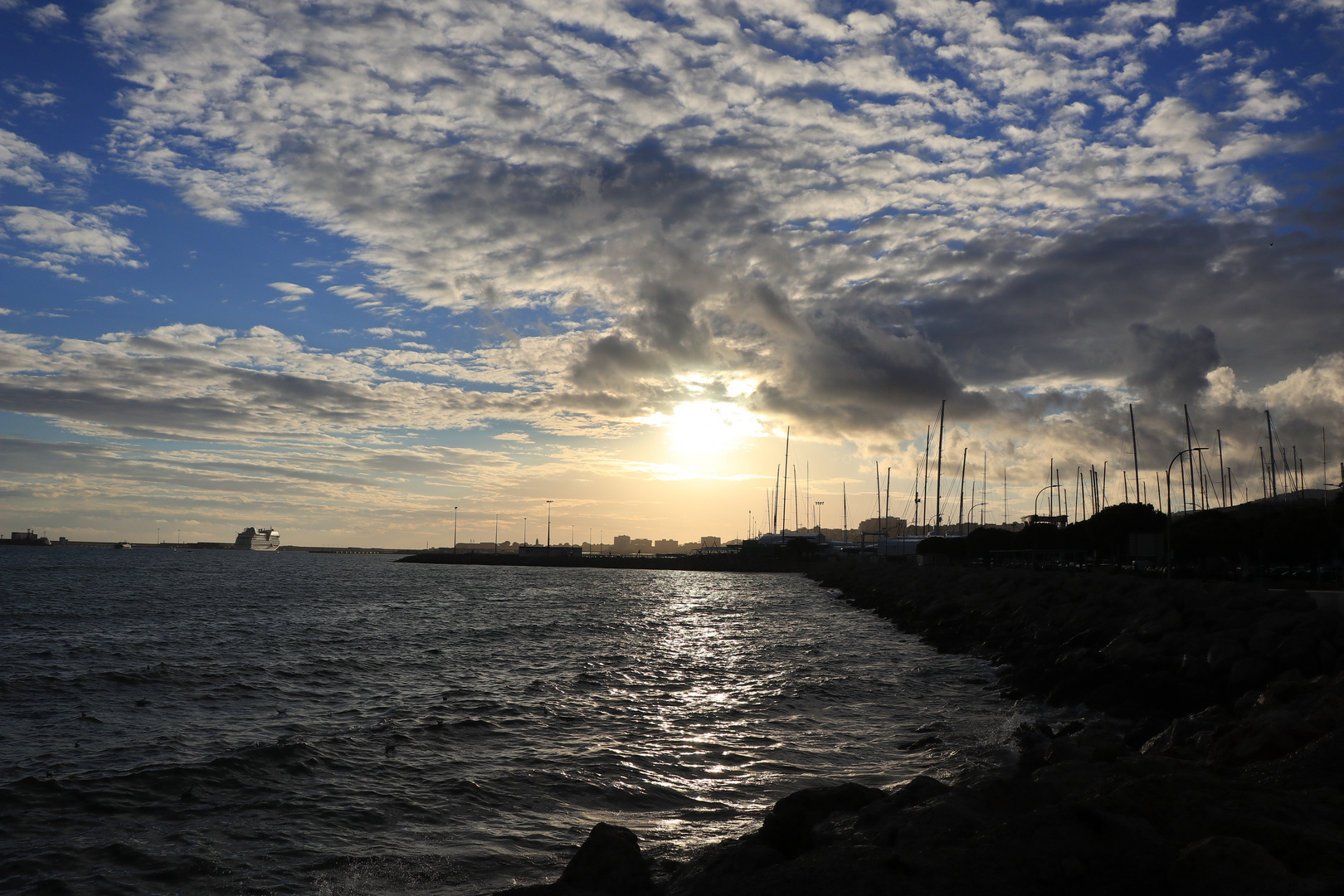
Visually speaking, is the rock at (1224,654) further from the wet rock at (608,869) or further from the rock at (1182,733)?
the wet rock at (608,869)

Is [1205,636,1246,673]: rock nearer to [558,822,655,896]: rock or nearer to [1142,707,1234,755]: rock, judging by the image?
[1142,707,1234,755]: rock

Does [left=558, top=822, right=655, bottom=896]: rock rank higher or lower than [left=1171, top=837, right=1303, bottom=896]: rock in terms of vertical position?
lower

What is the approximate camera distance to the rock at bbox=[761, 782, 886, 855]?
9.47 m

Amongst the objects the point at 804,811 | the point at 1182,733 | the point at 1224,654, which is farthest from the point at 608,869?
the point at 1224,654

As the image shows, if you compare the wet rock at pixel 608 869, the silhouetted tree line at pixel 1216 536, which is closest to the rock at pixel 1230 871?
the wet rock at pixel 608 869

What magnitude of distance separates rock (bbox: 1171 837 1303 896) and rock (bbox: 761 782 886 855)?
144 inches

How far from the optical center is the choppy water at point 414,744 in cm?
1125

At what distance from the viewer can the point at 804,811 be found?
32.6 ft

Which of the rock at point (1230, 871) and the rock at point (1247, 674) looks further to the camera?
the rock at point (1247, 674)

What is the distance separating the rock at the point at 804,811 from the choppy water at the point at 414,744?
6.56 ft

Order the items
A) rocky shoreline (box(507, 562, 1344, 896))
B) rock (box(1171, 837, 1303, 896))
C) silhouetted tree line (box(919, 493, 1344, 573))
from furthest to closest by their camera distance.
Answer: silhouetted tree line (box(919, 493, 1344, 573)) < rocky shoreline (box(507, 562, 1344, 896)) < rock (box(1171, 837, 1303, 896))

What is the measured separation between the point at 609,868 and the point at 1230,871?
231 inches

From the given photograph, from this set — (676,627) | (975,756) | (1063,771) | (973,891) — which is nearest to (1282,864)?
(973,891)

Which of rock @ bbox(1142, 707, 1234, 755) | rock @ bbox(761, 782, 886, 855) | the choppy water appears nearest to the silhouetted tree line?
the choppy water
